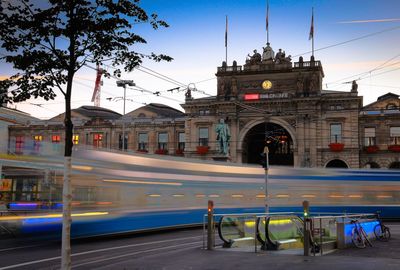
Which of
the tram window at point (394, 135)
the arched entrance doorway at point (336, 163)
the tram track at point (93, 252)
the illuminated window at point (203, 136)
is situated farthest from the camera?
the illuminated window at point (203, 136)

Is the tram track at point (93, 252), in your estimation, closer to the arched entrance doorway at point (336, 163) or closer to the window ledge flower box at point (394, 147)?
the arched entrance doorway at point (336, 163)

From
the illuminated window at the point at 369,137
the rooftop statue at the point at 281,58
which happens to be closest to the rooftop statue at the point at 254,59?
the rooftop statue at the point at 281,58

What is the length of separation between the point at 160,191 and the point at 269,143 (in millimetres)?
49411

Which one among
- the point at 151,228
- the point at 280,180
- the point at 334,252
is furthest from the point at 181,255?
→ the point at 280,180

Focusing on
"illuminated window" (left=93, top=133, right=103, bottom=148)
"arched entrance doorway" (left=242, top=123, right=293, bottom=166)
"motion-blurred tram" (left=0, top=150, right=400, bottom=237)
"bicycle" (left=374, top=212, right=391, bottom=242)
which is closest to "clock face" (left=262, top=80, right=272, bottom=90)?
"arched entrance doorway" (left=242, top=123, right=293, bottom=166)

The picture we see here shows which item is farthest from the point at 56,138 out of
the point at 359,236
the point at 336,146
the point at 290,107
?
the point at 359,236

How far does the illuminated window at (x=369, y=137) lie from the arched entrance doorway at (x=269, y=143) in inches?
376

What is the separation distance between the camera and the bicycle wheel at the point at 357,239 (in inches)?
706

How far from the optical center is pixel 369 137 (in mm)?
63844

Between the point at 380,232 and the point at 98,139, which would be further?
the point at 98,139

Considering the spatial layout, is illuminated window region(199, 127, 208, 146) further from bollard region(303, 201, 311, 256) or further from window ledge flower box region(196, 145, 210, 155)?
bollard region(303, 201, 311, 256)

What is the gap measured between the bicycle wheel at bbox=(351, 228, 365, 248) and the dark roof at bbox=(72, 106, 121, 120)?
68154 millimetres

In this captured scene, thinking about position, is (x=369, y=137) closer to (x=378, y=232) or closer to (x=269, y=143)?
(x=269, y=143)

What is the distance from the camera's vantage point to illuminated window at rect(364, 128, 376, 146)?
63.8 m
